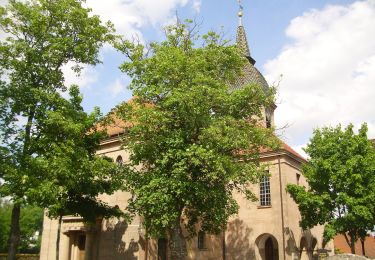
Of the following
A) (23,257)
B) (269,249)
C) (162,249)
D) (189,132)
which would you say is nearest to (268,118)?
(269,249)

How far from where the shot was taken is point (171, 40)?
21547 millimetres

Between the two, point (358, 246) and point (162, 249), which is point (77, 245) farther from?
point (358, 246)

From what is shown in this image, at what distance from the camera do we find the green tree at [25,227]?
5747 cm

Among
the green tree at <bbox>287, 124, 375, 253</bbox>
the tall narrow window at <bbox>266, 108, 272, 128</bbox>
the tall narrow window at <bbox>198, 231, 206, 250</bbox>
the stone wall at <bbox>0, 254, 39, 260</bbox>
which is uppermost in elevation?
the tall narrow window at <bbox>266, 108, 272, 128</bbox>

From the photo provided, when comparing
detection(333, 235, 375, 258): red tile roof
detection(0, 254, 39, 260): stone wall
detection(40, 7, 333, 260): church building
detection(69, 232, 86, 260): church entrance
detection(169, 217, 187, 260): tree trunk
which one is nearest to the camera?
detection(169, 217, 187, 260): tree trunk

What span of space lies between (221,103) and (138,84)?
435cm

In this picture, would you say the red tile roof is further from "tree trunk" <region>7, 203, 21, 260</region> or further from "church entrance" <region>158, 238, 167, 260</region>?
"tree trunk" <region>7, 203, 21, 260</region>

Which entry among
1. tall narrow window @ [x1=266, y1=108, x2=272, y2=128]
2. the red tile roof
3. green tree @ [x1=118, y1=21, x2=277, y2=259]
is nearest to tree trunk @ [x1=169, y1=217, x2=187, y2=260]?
green tree @ [x1=118, y1=21, x2=277, y2=259]

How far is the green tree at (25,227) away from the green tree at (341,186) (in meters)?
46.8

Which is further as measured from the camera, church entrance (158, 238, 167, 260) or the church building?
church entrance (158, 238, 167, 260)

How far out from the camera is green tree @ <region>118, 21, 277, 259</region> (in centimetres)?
1798

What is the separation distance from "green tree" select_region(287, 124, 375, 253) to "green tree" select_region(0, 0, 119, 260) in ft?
48.8

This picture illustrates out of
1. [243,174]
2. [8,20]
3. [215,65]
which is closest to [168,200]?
[243,174]

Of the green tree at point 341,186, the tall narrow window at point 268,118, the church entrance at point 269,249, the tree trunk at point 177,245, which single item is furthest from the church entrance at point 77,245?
the tall narrow window at point 268,118
